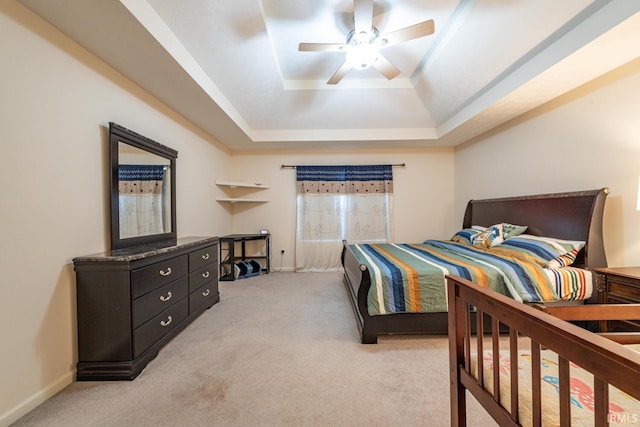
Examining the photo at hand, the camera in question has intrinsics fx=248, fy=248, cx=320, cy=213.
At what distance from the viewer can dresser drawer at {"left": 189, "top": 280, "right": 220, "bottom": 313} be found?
2.53 meters

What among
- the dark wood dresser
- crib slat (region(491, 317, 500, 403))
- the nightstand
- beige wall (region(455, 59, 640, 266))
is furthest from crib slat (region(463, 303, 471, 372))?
beige wall (region(455, 59, 640, 266))

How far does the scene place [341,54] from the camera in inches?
112

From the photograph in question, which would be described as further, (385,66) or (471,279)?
(385,66)

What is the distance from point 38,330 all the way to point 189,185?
2166mm

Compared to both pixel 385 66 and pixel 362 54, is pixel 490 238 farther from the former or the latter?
pixel 362 54

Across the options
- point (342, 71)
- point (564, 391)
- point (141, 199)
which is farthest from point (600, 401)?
point (141, 199)

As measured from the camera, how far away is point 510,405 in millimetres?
895

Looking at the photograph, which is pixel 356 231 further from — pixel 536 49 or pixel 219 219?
pixel 536 49

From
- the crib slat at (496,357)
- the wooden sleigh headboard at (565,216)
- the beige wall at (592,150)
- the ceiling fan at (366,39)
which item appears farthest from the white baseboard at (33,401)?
the beige wall at (592,150)

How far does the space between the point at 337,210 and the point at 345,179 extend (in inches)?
24.1

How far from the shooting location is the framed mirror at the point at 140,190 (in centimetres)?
204

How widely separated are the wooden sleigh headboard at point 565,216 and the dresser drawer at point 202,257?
3.70m

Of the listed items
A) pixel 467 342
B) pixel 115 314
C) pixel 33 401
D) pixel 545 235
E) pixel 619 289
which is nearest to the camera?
pixel 467 342

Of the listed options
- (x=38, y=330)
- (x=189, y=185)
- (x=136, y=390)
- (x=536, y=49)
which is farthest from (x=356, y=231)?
(x=38, y=330)
